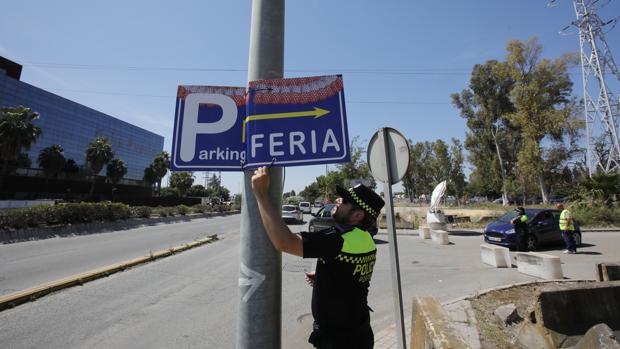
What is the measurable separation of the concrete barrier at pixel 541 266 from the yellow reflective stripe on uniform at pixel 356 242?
23.5ft

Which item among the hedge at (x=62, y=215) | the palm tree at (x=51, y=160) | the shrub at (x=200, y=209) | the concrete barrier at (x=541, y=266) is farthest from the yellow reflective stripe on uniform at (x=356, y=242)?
the palm tree at (x=51, y=160)

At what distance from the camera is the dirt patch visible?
12.5 feet

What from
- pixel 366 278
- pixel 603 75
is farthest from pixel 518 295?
pixel 603 75

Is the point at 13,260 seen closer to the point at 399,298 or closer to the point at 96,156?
the point at 399,298

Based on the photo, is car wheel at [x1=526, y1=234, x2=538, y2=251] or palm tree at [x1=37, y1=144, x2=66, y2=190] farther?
palm tree at [x1=37, y1=144, x2=66, y2=190]

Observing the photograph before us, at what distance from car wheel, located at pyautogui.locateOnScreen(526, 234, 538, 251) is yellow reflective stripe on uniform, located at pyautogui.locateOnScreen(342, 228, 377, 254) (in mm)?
12075

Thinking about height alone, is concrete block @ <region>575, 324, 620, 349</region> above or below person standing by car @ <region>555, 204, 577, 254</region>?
below

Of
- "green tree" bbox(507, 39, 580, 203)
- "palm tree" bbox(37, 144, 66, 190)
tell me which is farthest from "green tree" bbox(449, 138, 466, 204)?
"palm tree" bbox(37, 144, 66, 190)

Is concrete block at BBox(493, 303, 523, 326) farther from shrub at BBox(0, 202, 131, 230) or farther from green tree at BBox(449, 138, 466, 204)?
green tree at BBox(449, 138, 466, 204)

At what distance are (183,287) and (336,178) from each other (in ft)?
113

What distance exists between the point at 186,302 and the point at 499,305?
5327mm

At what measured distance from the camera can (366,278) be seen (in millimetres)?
2014

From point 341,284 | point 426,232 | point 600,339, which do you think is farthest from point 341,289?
point 426,232

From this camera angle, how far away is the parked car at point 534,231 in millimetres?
11195
